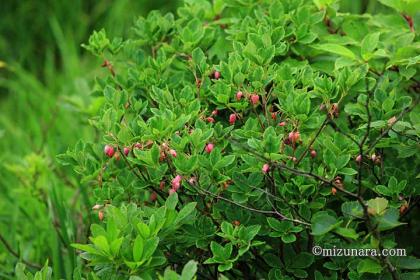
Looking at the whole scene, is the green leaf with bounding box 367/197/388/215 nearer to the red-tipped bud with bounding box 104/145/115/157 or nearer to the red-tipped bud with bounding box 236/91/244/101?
the red-tipped bud with bounding box 236/91/244/101

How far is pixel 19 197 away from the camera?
293 cm

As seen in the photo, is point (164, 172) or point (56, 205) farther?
point (56, 205)

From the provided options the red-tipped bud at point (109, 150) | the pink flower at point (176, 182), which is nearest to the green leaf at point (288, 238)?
the pink flower at point (176, 182)

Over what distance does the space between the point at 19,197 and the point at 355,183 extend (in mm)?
1595

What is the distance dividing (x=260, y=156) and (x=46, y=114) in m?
2.37

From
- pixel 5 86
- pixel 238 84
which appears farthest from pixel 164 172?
pixel 5 86

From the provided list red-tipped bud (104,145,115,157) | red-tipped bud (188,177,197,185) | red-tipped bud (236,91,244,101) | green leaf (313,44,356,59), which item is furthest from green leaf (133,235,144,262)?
green leaf (313,44,356,59)

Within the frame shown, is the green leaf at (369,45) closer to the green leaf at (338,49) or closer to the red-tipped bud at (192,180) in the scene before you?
the green leaf at (338,49)

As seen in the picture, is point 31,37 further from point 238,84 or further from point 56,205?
point 238,84

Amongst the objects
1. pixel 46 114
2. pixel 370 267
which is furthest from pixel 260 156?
pixel 46 114

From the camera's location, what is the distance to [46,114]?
3656 mm

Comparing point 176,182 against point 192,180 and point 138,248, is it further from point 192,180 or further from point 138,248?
point 138,248

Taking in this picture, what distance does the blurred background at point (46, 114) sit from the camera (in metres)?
2.50

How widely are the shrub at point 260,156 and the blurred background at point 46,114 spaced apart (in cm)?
60
